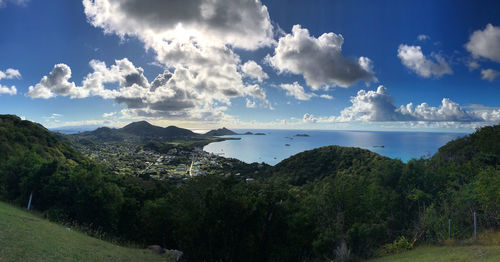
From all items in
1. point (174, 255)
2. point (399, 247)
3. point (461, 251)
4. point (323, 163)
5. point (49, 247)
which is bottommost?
point (323, 163)

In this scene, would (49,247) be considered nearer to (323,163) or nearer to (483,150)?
(483,150)

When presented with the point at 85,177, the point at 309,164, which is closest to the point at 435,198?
the point at 85,177

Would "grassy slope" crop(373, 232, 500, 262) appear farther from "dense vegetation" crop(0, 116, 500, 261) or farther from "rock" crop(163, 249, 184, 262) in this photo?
"rock" crop(163, 249, 184, 262)

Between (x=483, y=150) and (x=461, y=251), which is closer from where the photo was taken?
(x=461, y=251)

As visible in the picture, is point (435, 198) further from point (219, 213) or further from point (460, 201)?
point (219, 213)

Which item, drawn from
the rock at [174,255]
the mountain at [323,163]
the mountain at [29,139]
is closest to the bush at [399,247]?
the rock at [174,255]

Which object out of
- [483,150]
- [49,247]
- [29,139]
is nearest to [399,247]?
[49,247]

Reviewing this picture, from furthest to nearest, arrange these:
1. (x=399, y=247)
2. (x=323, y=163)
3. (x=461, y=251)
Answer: (x=323, y=163) → (x=399, y=247) → (x=461, y=251)
